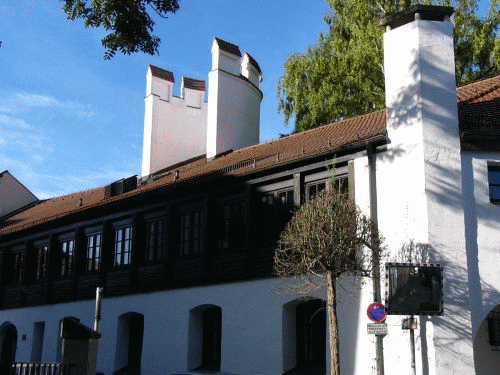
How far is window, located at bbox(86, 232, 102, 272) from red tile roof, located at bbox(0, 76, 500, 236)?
110 cm

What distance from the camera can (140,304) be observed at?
23.1 metres

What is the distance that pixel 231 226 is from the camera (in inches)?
816

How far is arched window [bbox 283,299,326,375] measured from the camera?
18.2 m

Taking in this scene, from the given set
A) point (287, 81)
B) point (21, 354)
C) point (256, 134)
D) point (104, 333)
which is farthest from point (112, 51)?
point (287, 81)

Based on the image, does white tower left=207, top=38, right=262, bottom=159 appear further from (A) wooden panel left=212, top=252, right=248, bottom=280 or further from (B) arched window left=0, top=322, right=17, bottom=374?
(B) arched window left=0, top=322, right=17, bottom=374

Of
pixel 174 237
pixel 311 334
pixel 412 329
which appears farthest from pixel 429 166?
pixel 174 237

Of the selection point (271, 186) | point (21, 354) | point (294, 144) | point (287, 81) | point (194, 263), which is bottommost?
point (21, 354)

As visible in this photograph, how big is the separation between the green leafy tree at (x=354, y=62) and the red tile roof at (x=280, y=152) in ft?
21.9

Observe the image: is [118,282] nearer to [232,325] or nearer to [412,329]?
[232,325]

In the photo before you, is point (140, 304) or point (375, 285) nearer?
point (375, 285)

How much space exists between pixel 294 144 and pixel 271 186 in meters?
2.82

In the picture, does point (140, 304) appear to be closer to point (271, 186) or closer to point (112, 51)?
point (271, 186)

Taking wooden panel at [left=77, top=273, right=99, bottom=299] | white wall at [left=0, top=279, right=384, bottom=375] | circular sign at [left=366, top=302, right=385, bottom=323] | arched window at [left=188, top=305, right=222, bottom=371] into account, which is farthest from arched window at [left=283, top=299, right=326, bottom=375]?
wooden panel at [left=77, top=273, right=99, bottom=299]

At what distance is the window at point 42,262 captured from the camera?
28469 mm
